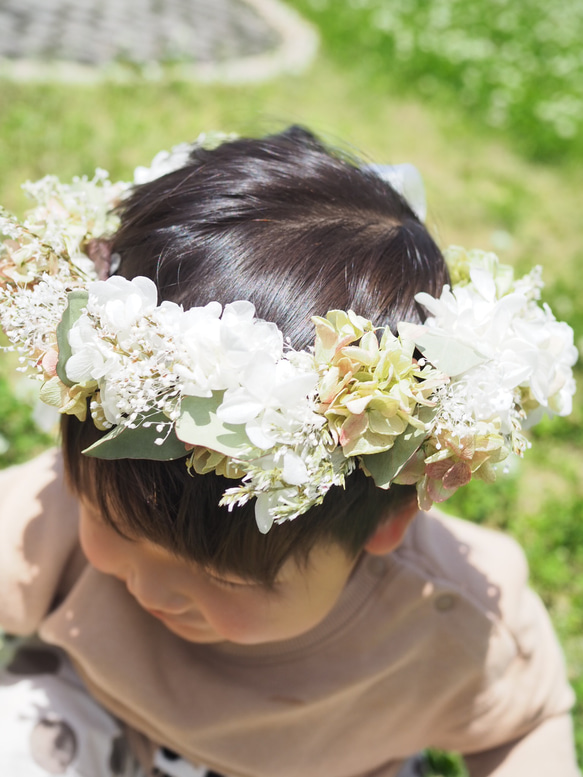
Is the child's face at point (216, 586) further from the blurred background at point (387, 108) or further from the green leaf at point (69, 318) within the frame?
the blurred background at point (387, 108)

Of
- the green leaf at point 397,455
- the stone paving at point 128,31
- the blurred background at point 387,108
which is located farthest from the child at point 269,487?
the stone paving at point 128,31

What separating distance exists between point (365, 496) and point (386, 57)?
4352mm

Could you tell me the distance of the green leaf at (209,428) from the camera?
886 millimetres

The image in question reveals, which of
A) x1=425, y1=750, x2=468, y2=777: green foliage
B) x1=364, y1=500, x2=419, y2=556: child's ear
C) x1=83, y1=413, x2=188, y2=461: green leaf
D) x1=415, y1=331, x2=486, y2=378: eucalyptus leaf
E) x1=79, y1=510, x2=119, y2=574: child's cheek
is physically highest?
x1=415, y1=331, x2=486, y2=378: eucalyptus leaf

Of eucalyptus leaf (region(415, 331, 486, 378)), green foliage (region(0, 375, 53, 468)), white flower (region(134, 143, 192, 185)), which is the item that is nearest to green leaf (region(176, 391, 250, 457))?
eucalyptus leaf (region(415, 331, 486, 378))

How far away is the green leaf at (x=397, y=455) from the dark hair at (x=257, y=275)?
104mm

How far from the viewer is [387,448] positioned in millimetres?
915

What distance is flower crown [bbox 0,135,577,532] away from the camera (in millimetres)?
881

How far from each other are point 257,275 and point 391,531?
1.55 feet

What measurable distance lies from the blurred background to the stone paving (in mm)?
15

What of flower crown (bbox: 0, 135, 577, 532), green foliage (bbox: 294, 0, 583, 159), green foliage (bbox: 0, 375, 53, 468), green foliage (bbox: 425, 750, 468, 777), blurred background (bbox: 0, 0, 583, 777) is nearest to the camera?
flower crown (bbox: 0, 135, 577, 532)

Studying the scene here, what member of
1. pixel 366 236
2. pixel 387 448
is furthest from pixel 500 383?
pixel 366 236

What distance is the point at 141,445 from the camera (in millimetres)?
→ 935

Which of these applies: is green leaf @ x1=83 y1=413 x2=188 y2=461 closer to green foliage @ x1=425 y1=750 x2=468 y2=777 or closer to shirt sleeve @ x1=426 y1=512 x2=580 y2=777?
shirt sleeve @ x1=426 y1=512 x2=580 y2=777
